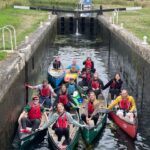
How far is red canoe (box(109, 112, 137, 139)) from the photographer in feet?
53.1

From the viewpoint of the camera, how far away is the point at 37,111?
15891 mm

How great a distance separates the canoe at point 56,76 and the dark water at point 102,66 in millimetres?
1005

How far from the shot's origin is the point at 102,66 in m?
31.2

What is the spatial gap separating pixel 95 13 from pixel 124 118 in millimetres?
37985

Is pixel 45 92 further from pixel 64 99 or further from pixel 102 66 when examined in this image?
pixel 102 66

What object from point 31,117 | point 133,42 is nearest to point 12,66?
point 31,117

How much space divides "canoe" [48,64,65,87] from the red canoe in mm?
7025

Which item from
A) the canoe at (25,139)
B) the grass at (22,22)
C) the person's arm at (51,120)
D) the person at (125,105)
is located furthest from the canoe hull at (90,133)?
the grass at (22,22)

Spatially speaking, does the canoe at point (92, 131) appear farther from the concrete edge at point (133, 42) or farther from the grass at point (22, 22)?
the grass at point (22, 22)

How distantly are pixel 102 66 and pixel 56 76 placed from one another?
24.3 feet

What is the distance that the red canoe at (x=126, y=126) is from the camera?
16172 mm

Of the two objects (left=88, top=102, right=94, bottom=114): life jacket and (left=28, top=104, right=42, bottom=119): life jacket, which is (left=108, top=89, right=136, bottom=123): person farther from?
(left=28, top=104, right=42, bottom=119): life jacket

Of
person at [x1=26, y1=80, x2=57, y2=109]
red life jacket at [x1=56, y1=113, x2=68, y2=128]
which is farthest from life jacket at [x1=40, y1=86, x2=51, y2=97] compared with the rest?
red life jacket at [x1=56, y1=113, x2=68, y2=128]

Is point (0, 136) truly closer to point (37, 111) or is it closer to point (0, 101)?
point (0, 101)
